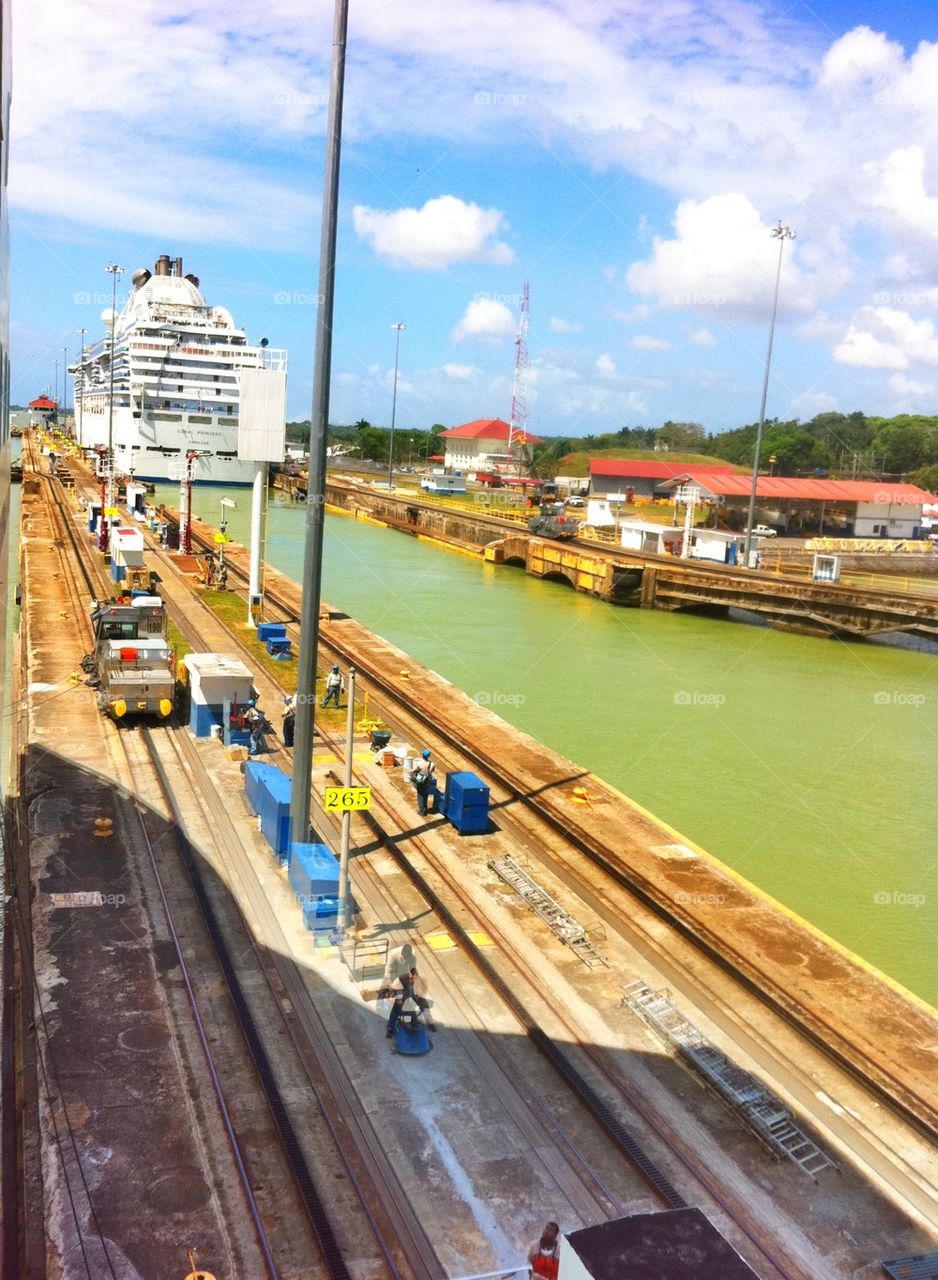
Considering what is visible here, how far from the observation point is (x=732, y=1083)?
9.00 m

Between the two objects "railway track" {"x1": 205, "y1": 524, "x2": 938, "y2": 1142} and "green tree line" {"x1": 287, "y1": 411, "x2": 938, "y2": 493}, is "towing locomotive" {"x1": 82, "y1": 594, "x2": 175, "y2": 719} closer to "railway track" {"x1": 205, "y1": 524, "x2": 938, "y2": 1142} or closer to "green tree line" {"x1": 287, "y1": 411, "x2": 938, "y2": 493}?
"railway track" {"x1": 205, "y1": 524, "x2": 938, "y2": 1142}

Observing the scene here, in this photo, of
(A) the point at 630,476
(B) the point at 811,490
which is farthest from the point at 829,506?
(A) the point at 630,476

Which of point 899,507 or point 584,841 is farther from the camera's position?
point 899,507

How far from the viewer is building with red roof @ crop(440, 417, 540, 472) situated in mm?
140625

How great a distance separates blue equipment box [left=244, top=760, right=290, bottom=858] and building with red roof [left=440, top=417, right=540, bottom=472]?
411 feet

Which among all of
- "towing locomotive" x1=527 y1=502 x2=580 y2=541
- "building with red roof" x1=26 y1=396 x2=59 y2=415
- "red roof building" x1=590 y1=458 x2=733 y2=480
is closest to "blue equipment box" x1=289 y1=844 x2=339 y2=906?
"towing locomotive" x1=527 y1=502 x2=580 y2=541

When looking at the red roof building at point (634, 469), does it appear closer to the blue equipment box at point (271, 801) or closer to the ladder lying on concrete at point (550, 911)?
the blue equipment box at point (271, 801)

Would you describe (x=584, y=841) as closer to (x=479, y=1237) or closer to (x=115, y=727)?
(x=479, y=1237)

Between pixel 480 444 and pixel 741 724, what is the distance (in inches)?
5009

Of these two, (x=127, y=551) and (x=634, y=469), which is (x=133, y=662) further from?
(x=634, y=469)

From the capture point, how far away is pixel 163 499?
83.8m

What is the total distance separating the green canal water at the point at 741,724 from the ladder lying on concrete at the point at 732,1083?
4024 millimetres

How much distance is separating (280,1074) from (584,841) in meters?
6.53

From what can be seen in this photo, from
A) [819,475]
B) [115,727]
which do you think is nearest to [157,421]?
[819,475]
